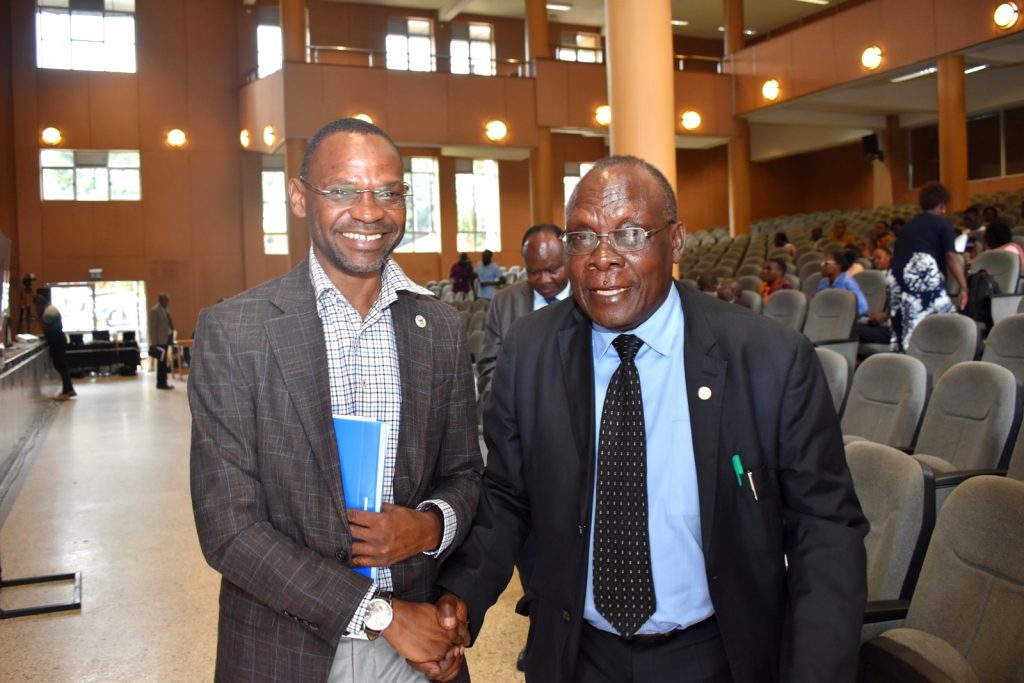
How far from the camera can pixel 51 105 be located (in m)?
19.4

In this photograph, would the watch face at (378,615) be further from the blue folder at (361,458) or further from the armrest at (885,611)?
the armrest at (885,611)

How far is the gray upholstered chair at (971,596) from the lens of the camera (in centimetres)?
170

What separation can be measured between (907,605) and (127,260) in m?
20.8

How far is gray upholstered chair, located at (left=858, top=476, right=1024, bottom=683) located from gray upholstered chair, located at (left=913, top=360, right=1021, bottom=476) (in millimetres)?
1357

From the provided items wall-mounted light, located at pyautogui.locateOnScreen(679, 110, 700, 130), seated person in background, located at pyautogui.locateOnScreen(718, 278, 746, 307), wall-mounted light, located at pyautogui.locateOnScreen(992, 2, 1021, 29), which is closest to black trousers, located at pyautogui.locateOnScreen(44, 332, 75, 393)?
seated person in background, located at pyautogui.locateOnScreen(718, 278, 746, 307)

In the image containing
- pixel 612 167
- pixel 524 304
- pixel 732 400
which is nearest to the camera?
pixel 732 400

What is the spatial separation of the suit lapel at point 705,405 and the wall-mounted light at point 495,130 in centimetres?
1640

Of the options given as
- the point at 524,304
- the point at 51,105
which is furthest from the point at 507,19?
the point at 524,304

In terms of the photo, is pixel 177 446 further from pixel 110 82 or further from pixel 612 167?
pixel 110 82

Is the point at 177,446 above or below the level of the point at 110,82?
below

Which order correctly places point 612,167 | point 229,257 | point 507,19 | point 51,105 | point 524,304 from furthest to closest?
point 507,19 < point 229,257 < point 51,105 < point 524,304 < point 612,167

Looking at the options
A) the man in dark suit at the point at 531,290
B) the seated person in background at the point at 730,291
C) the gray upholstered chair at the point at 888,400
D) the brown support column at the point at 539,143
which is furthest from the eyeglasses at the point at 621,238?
the brown support column at the point at 539,143

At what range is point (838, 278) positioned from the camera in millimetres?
7977

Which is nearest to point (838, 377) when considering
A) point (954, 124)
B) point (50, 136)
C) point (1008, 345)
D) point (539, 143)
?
point (1008, 345)
